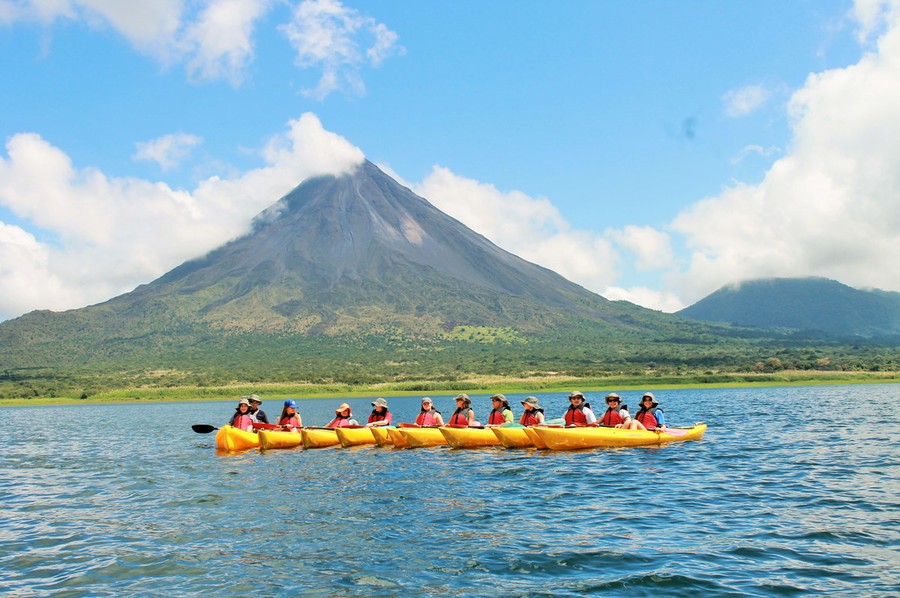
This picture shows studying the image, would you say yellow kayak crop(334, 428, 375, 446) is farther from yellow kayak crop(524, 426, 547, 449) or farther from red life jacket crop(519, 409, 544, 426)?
yellow kayak crop(524, 426, 547, 449)

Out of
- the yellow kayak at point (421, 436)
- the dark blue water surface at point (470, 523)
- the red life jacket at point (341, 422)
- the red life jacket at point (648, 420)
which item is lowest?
the dark blue water surface at point (470, 523)

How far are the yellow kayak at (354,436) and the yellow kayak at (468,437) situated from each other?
4457 mm

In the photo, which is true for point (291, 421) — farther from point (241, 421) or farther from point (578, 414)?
point (578, 414)

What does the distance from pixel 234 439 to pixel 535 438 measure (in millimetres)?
13988

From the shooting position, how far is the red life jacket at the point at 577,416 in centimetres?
2983

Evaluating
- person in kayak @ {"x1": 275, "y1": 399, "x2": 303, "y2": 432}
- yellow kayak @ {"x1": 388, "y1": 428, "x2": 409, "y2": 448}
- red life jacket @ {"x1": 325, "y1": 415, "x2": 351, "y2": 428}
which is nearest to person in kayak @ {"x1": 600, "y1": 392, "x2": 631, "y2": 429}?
yellow kayak @ {"x1": 388, "y1": 428, "x2": 409, "y2": 448}

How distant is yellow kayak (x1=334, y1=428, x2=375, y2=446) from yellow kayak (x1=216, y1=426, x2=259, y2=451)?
3959mm

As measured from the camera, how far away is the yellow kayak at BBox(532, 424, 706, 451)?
91.5 ft

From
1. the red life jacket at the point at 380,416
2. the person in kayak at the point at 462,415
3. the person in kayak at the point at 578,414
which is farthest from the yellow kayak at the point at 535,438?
the red life jacket at the point at 380,416

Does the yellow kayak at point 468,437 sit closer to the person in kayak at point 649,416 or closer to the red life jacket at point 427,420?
the red life jacket at point 427,420

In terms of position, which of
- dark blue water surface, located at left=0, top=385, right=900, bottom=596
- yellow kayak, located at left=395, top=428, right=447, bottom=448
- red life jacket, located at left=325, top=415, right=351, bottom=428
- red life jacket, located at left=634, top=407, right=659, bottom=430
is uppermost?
red life jacket, located at left=634, top=407, right=659, bottom=430

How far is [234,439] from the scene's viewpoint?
3238 centimetres

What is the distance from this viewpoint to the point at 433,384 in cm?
11094

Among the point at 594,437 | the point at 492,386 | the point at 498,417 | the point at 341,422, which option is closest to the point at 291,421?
the point at 341,422
